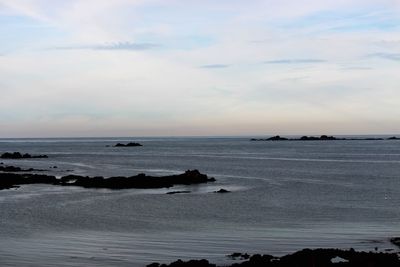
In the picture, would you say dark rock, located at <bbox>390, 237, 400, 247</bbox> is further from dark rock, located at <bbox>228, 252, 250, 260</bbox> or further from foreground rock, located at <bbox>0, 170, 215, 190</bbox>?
foreground rock, located at <bbox>0, 170, 215, 190</bbox>

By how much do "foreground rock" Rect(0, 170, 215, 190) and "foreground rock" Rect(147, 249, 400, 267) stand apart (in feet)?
121

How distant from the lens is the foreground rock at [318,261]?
67.0 feet

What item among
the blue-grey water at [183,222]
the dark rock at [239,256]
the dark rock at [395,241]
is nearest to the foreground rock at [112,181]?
Result: the blue-grey water at [183,222]

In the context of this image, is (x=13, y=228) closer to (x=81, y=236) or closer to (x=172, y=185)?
(x=81, y=236)

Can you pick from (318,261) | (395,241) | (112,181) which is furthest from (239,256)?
(112,181)

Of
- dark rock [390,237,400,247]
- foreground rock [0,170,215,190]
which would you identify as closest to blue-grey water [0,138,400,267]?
dark rock [390,237,400,247]

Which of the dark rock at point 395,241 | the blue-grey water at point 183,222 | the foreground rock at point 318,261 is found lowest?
the blue-grey water at point 183,222

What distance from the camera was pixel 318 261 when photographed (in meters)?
21.0

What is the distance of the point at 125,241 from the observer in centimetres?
2814

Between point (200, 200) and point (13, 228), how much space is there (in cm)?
1745

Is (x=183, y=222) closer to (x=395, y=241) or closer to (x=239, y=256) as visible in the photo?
(x=239, y=256)

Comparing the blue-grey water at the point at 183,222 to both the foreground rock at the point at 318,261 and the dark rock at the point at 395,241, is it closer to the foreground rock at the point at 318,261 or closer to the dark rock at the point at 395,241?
the dark rock at the point at 395,241

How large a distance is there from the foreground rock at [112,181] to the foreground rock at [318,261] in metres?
36.8

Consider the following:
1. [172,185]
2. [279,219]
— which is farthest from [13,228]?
[172,185]
